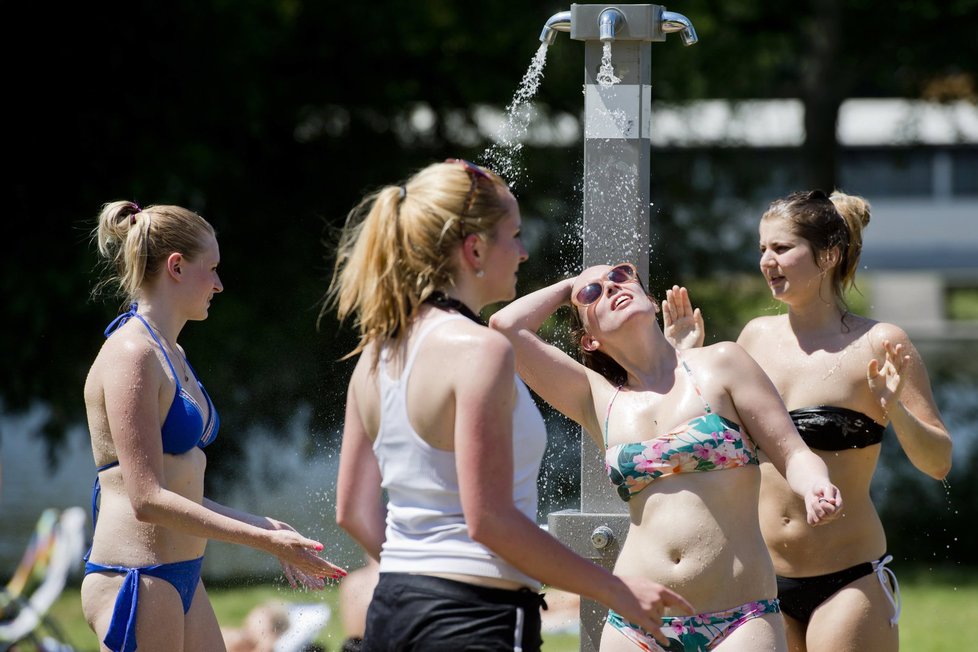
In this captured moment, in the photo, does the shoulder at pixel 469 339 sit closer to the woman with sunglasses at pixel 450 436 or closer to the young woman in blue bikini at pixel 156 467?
the woman with sunglasses at pixel 450 436

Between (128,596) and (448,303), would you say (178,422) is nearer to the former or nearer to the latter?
(128,596)

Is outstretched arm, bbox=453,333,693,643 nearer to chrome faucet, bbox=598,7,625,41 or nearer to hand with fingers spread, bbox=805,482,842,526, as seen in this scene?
hand with fingers spread, bbox=805,482,842,526

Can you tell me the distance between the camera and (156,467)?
10.3 feet

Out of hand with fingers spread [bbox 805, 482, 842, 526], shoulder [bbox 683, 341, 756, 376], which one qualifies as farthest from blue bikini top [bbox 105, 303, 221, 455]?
hand with fingers spread [bbox 805, 482, 842, 526]

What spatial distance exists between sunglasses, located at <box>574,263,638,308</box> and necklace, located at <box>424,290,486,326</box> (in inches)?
33.3

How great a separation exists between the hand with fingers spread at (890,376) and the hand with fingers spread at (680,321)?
490mm

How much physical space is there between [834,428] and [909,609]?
6.94 m

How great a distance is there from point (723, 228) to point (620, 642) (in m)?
8.96

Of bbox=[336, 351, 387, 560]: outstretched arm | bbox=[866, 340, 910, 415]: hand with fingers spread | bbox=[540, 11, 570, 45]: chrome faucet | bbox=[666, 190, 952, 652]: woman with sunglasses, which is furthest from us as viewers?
bbox=[540, 11, 570, 45]: chrome faucet

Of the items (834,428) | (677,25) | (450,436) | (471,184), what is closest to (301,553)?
(450,436)

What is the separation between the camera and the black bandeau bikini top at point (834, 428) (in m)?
3.77

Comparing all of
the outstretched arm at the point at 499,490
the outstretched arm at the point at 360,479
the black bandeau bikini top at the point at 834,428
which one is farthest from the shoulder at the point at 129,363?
the black bandeau bikini top at the point at 834,428

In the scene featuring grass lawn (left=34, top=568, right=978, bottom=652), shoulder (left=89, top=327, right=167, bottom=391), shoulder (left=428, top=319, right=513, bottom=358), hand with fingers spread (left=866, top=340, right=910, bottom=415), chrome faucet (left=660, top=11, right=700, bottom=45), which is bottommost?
grass lawn (left=34, top=568, right=978, bottom=652)

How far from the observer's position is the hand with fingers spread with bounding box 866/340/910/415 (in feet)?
11.8
